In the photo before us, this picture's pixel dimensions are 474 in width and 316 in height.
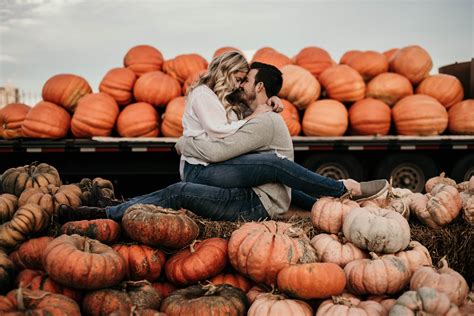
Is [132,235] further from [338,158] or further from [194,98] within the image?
[338,158]

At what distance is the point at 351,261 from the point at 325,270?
1.34 ft

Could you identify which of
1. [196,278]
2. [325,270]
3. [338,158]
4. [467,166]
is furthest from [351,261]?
[467,166]

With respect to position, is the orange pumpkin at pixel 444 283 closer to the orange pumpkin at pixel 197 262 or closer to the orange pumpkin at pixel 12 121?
the orange pumpkin at pixel 197 262

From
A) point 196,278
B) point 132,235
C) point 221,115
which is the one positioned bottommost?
point 196,278

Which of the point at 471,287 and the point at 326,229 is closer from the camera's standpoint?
the point at 326,229

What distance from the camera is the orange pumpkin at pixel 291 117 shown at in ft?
23.6

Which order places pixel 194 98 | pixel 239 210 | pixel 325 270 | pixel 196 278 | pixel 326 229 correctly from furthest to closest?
pixel 194 98 → pixel 239 210 → pixel 326 229 → pixel 196 278 → pixel 325 270

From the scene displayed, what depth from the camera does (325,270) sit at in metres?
2.86

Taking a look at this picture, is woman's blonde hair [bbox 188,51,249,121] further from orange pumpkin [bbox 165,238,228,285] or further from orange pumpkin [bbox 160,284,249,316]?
orange pumpkin [bbox 160,284,249,316]

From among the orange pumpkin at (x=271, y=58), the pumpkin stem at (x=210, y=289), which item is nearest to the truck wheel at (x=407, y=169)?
the orange pumpkin at (x=271, y=58)

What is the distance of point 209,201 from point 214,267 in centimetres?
72

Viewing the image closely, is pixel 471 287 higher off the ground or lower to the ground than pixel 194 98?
lower

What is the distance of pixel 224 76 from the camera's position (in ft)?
14.2

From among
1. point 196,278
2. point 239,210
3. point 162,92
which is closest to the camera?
point 196,278
